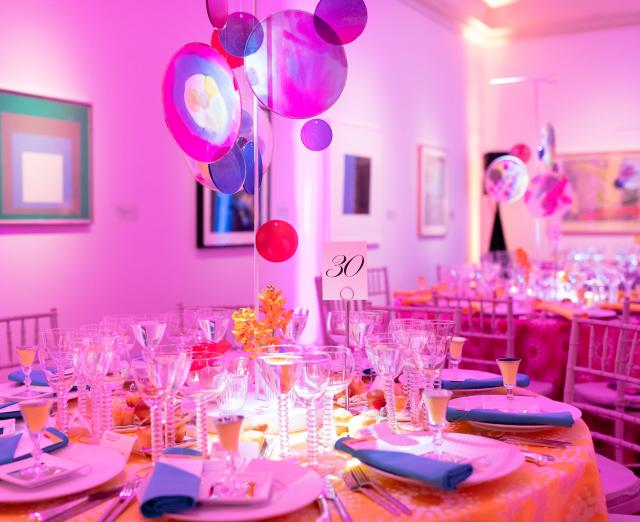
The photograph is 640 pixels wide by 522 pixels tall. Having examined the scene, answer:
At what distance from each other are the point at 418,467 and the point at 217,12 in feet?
5.21

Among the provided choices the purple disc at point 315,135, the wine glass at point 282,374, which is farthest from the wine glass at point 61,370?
the purple disc at point 315,135

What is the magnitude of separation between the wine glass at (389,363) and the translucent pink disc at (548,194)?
17.6ft

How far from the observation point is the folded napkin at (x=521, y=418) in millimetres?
1762

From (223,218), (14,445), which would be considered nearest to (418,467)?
(14,445)

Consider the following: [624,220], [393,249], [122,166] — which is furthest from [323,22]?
[624,220]

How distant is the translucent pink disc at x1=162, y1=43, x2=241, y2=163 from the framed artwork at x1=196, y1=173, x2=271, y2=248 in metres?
2.66

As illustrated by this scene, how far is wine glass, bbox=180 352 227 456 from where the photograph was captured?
5.18 feet

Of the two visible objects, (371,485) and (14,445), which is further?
(14,445)

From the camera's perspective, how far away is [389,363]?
5.90ft

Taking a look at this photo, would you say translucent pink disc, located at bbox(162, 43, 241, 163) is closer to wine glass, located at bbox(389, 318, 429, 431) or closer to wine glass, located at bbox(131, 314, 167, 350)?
wine glass, located at bbox(131, 314, 167, 350)

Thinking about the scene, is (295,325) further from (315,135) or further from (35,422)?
(35,422)

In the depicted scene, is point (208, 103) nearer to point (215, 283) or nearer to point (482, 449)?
point (482, 449)

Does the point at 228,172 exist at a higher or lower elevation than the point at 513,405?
higher

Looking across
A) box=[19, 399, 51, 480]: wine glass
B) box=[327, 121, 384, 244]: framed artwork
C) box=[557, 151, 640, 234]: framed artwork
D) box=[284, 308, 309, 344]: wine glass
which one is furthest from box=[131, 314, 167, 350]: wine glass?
box=[557, 151, 640, 234]: framed artwork
